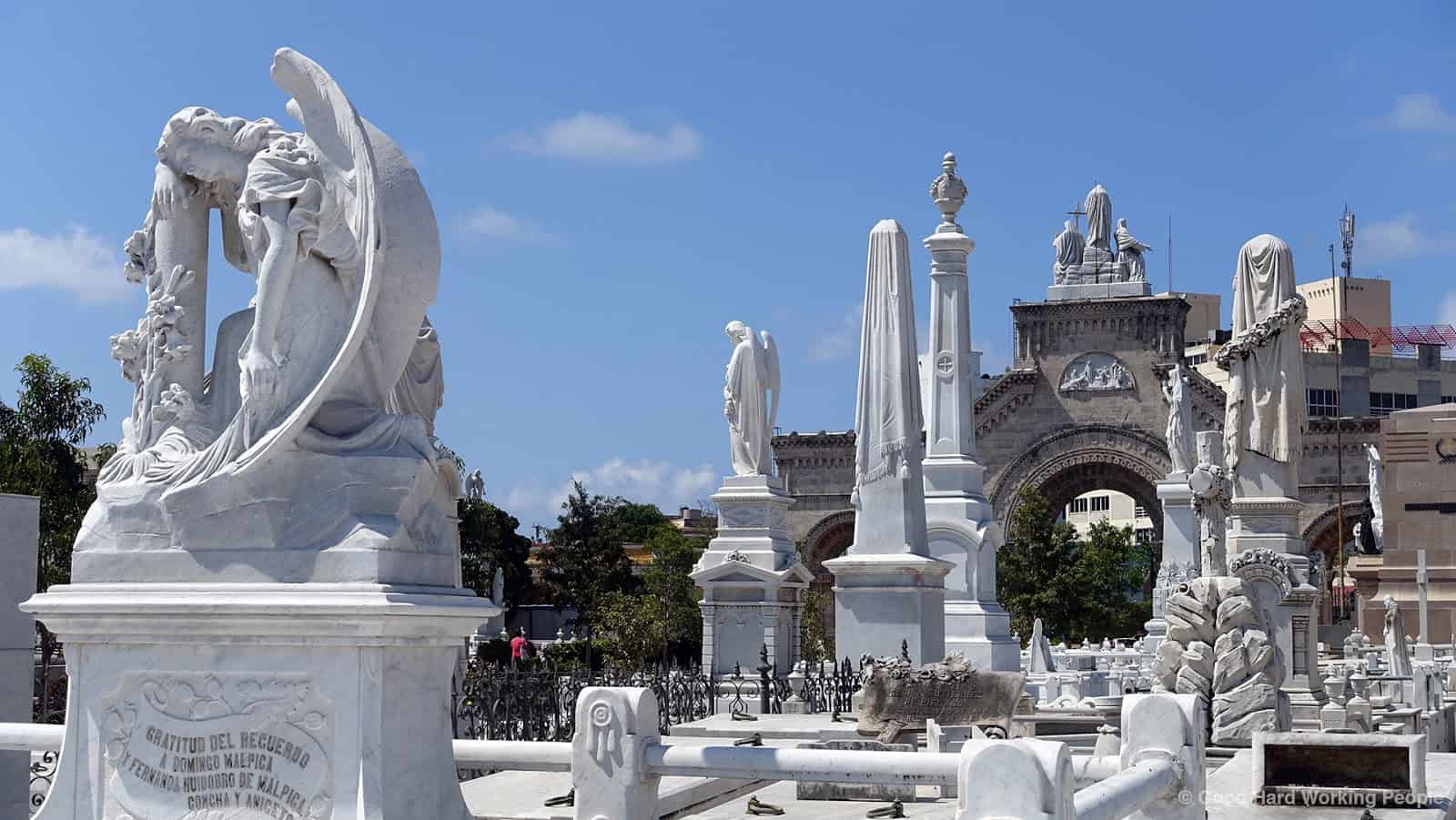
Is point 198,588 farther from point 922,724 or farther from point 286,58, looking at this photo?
point 922,724

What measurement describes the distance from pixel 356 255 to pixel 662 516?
117 m

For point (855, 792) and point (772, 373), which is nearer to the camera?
point (855, 792)

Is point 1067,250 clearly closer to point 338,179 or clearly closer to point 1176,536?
point 1176,536

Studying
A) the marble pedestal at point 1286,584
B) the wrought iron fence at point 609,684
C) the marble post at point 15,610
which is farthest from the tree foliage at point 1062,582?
the marble post at point 15,610

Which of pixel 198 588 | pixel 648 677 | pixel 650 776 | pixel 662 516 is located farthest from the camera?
pixel 662 516

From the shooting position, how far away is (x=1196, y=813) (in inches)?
281

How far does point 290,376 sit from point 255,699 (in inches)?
44.7

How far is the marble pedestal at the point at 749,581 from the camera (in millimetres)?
23922

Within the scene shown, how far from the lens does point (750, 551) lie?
24.1 meters

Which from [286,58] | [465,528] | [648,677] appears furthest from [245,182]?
[465,528]

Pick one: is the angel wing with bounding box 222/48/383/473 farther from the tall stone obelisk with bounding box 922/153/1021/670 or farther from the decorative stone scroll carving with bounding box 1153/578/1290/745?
the tall stone obelisk with bounding box 922/153/1021/670

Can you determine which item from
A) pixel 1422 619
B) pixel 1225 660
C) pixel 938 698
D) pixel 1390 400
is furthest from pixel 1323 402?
pixel 938 698

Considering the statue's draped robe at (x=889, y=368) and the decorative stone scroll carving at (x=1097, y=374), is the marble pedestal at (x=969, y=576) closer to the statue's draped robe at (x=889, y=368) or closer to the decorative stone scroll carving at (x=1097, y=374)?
the statue's draped robe at (x=889, y=368)

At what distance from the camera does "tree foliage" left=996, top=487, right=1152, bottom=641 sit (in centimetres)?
5641
